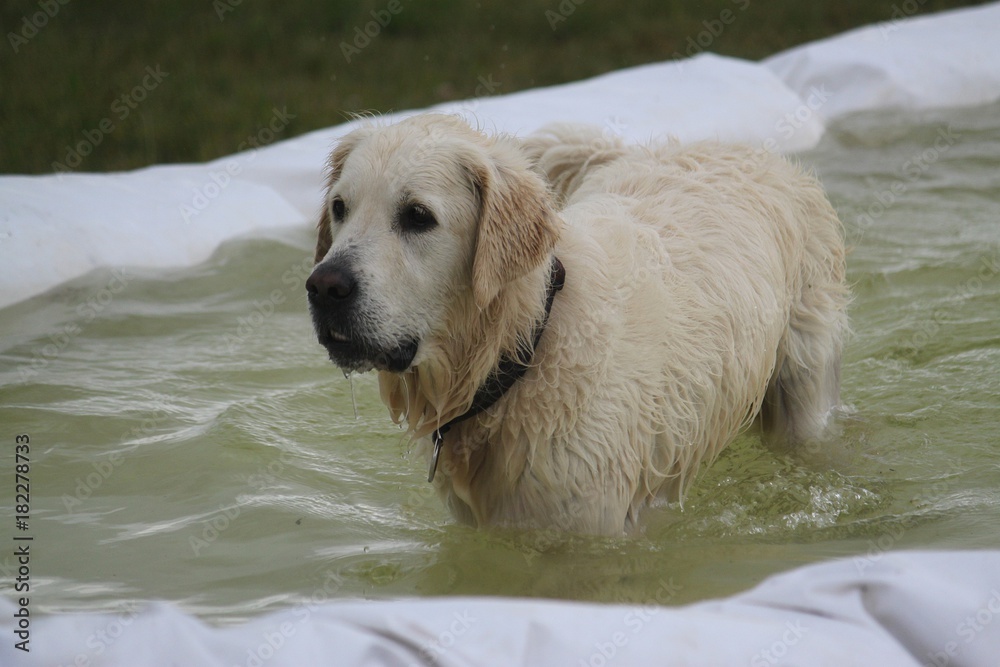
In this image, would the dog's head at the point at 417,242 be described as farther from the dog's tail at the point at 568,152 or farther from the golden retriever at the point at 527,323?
the dog's tail at the point at 568,152

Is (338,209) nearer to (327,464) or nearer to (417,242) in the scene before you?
(417,242)

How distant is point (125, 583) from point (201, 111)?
8273mm

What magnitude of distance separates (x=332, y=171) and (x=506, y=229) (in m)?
0.97

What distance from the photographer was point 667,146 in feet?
17.6

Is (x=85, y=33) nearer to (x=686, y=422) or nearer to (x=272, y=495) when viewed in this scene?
(x=272, y=495)

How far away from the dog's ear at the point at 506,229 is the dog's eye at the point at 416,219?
19 centimetres

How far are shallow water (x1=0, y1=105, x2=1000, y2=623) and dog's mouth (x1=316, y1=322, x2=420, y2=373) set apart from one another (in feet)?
2.59

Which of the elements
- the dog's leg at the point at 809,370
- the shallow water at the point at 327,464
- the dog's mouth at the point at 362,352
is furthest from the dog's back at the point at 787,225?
the dog's mouth at the point at 362,352

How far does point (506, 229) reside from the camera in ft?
12.1

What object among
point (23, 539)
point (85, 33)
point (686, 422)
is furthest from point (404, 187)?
point (85, 33)

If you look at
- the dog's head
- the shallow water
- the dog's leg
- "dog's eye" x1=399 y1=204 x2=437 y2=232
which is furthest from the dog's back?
"dog's eye" x1=399 y1=204 x2=437 y2=232

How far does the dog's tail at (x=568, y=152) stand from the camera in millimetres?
5508

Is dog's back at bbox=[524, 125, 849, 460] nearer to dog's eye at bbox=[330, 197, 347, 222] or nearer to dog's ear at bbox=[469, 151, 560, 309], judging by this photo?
dog's ear at bbox=[469, 151, 560, 309]

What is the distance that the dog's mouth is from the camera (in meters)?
3.67
